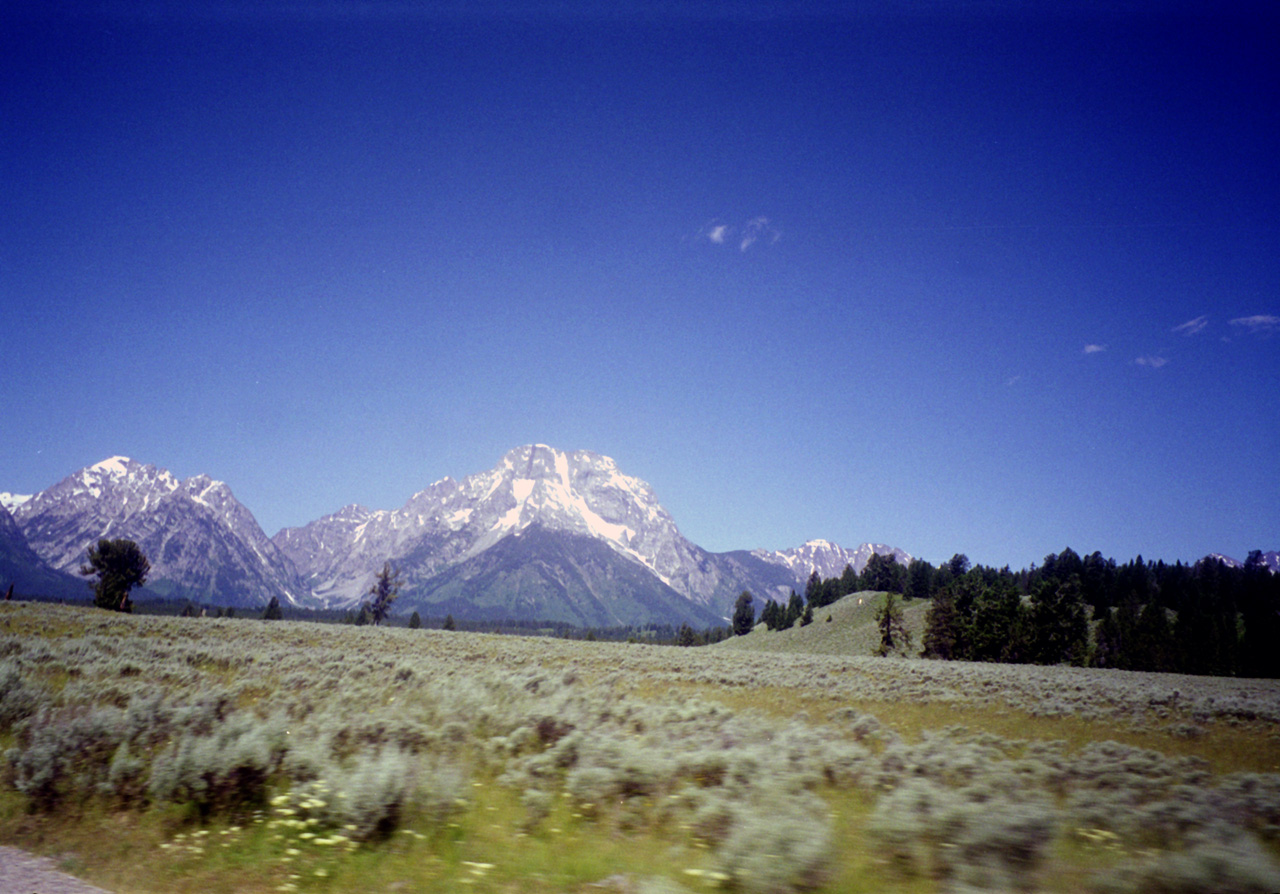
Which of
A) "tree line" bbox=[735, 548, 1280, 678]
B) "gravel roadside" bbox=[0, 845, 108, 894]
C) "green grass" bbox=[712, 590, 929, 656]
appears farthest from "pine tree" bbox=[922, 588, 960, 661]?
"gravel roadside" bbox=[0, 845, 108, 894]

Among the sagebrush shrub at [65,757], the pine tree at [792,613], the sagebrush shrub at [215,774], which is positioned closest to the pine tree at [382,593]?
the pine tree at [792,613]

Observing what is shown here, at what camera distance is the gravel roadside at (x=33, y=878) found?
584cm

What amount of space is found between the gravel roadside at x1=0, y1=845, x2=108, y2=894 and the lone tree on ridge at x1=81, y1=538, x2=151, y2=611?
81.0 metres

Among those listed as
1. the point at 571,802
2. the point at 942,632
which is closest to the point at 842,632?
the point at 942,632

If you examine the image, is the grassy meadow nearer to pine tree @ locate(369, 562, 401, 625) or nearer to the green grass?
the green grass

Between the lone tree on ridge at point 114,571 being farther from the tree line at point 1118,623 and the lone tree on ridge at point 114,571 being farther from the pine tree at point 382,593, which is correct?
the tree line at point 1118,623

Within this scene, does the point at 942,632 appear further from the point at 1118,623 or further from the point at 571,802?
the point at 571,802

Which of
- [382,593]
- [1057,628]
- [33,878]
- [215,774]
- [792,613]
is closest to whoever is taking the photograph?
[33,878]

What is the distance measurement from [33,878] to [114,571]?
283 ft

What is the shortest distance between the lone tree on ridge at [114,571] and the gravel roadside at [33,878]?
81002 millimetres

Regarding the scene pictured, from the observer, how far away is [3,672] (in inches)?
478

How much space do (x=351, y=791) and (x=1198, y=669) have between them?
96291 millimetres

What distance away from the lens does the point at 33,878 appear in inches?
243

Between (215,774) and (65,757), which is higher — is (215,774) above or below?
above
